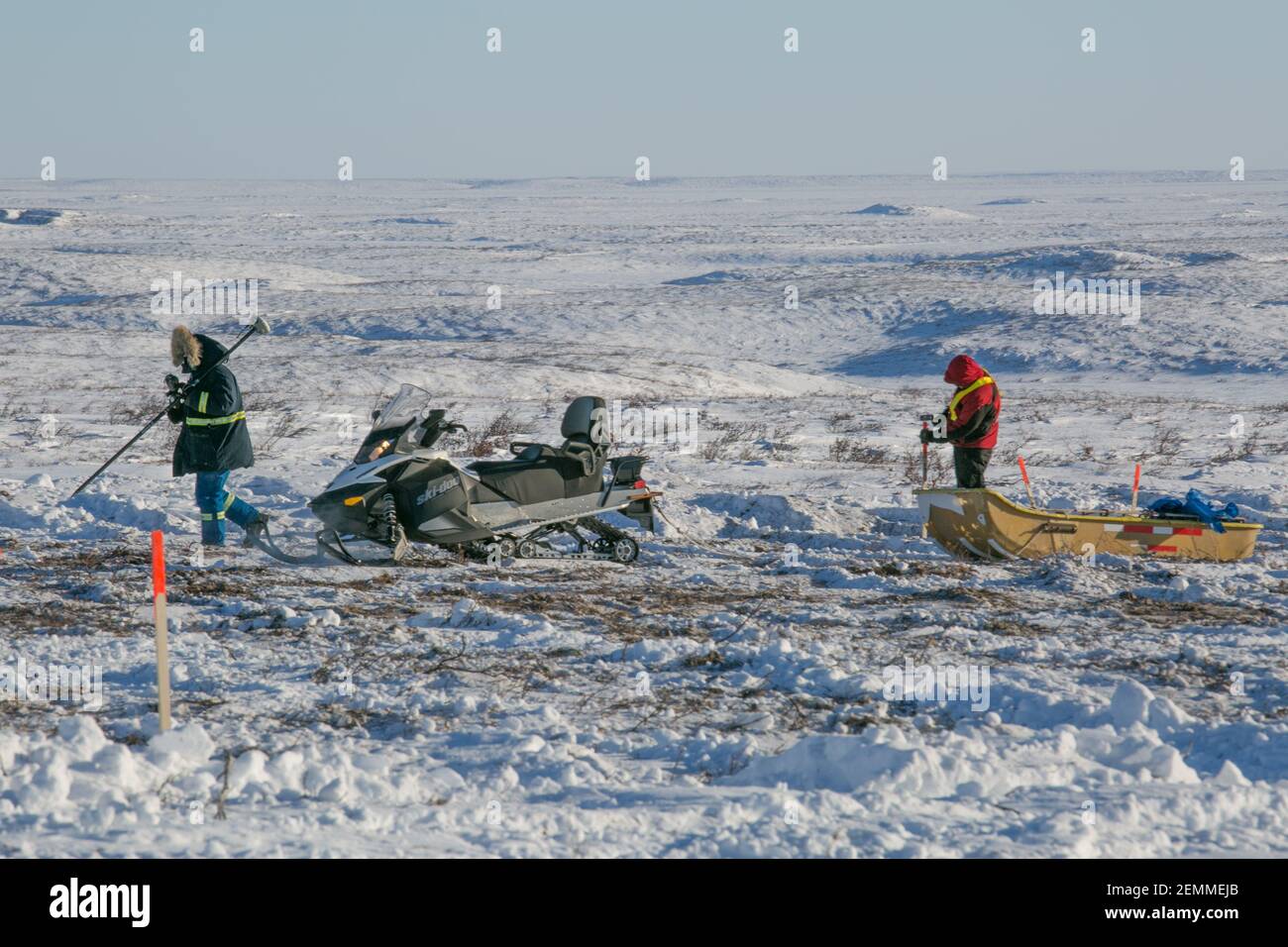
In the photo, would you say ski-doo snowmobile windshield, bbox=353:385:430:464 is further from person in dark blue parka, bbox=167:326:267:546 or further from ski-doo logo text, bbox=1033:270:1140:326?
ski-doo logo text, bbox=1033:270:1140:326

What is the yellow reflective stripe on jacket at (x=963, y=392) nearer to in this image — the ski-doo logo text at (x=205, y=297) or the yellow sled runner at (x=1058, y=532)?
the yellow sled runner at (x=1058, y=532)

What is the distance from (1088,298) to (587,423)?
3074 cm

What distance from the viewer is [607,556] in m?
10.1

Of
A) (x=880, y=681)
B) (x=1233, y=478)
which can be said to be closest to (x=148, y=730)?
(x=880, y=681)

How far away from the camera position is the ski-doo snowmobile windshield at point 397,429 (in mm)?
9281

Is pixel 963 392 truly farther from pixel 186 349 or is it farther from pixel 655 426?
pixel 655 426

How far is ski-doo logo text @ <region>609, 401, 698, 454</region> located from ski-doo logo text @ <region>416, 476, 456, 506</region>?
275 inches

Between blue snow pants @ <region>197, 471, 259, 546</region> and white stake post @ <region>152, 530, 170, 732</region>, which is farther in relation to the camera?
blue snow pants @ <region>197, 471, 259, 546</region>

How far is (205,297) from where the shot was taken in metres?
39.4

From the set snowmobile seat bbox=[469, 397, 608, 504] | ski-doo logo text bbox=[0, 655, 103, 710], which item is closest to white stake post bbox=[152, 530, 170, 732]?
ski-doo logo text bbox=[0, 655, 103, 710]

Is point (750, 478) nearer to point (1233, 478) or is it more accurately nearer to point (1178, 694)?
point (1233, 478)

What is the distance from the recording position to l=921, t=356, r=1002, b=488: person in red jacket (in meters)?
10.5
